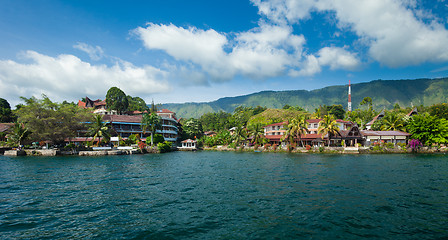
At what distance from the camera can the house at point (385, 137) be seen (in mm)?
64312

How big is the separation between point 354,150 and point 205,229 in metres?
58.0

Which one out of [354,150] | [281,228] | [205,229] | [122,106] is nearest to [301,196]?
[281,228]

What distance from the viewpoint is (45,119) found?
183 feet

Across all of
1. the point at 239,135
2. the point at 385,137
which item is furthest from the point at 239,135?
the point at 385,137

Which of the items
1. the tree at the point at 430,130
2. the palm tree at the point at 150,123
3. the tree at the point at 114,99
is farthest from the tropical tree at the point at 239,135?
Answer: the tree at the point at 114,99

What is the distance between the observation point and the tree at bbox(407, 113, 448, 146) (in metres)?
57.0

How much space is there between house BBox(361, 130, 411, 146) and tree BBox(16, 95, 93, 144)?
278ft

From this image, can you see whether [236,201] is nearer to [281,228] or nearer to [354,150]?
[281,228]

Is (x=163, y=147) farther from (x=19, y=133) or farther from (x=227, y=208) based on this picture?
(x=227, y=208)

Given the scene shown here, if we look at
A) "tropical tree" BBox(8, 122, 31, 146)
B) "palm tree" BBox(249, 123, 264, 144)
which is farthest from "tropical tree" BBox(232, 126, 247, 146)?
"tropical tree" BBox(8, 122, 31, 146)

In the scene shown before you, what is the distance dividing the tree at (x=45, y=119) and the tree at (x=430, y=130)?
94806 mm

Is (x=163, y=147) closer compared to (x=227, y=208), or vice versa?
(x=227, y=208)

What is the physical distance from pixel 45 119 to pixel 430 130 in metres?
99.3

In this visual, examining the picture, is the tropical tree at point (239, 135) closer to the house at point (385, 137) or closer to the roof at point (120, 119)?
the roof at point (120, 119)
